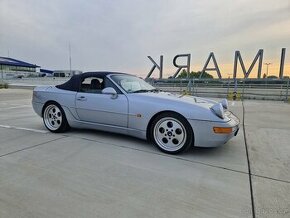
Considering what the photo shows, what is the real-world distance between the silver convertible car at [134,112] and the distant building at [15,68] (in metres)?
56.3

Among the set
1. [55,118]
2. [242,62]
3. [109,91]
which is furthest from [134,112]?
[242,62]

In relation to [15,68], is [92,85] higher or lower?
lower

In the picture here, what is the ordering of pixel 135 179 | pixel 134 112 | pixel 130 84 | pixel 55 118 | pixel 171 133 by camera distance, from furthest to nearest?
pixel 55 118
pixel 130 84
pixel 134 112
pixel 171 133
pixel 135 179

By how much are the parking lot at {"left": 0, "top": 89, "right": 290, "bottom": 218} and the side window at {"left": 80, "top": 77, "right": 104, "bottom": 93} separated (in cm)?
89

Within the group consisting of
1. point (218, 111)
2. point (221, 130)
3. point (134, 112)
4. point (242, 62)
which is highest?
point (242, 62)

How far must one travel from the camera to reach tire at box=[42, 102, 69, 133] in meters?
4.48

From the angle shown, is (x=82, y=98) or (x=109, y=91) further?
(x=82, y=98)

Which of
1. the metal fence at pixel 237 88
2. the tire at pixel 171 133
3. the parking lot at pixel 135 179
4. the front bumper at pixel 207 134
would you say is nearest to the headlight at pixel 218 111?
the front bumper at pixel 207 134

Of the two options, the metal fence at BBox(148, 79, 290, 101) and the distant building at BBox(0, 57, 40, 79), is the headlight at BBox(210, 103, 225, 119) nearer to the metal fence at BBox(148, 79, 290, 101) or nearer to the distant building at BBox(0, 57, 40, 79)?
the metal fence at BBox(148, 79, 290, 101)

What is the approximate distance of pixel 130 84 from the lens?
419 cm

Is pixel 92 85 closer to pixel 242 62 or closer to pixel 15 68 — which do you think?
pixel 242 62

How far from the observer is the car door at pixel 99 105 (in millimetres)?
3781

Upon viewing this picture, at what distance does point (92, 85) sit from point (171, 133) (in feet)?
5.97

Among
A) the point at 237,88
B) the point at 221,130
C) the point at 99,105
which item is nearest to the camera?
the point at 221,130
